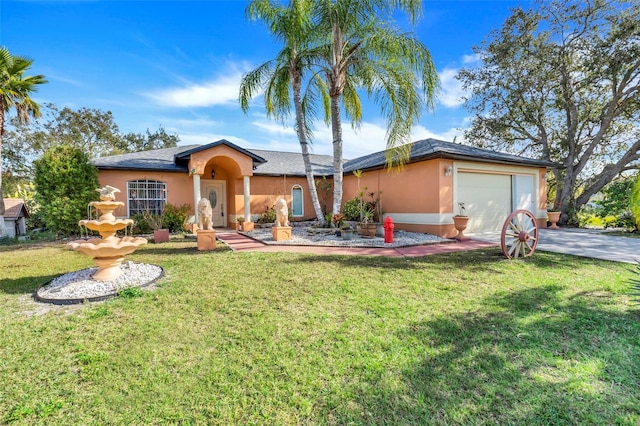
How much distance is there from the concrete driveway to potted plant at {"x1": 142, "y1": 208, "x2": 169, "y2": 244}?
1238 cm

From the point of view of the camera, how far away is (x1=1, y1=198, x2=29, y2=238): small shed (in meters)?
17.7

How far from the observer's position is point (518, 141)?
67.4 ft

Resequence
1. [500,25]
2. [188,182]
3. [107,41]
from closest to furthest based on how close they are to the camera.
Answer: [107,41] → [188,182] → [500,25]

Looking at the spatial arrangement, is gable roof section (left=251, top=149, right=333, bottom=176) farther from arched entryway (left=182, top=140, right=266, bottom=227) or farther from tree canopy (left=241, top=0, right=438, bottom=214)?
tree canopy (left=241, top=0, right=438, bottom=214)

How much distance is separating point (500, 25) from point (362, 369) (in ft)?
73.4

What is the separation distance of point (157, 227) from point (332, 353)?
39.5ft

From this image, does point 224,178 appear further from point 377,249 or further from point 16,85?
point 377,249

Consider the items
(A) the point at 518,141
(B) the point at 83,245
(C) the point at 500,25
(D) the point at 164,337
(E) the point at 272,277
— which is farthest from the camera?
(A) the point at 518,141

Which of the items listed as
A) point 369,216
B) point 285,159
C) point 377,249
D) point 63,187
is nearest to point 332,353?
point 377,249

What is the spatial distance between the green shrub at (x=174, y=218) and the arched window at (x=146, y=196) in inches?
48.8

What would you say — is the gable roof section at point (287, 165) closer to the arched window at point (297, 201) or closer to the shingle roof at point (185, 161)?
the shingle roof at point (185, 161)

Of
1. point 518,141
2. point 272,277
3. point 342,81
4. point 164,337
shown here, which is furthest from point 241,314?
point 518,141

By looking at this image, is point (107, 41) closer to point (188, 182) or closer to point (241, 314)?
point (188, 182)

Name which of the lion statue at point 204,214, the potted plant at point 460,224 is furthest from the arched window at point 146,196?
the potted plant at point 460,224
